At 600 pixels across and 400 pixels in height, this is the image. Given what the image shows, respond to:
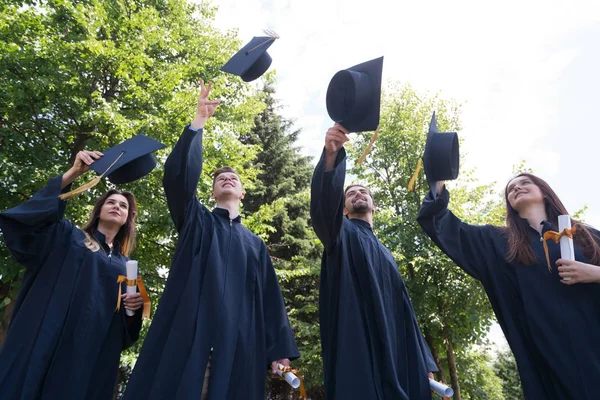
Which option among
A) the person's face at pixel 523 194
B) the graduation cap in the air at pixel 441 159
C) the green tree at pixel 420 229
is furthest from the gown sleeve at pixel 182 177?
the green tree at pixel 420 229

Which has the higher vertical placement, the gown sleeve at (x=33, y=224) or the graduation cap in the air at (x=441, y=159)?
the graduation cap in the air at (x=441, y=159)

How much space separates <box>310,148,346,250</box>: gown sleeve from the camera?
2.73 m

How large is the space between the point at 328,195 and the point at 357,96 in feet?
2.07

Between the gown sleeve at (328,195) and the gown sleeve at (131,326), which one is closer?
the gown sleeve at (328,195)

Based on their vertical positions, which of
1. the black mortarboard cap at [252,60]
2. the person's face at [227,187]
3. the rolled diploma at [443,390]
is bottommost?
the rolled diploma at [443,390]

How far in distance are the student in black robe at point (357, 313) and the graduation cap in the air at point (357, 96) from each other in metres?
0.09

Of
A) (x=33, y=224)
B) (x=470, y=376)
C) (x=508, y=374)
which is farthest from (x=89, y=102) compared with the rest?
(x=508, y=374)

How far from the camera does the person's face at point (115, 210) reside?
12.2 feet

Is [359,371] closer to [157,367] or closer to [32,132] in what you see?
[157,367]

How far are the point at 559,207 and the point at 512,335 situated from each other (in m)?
1.03

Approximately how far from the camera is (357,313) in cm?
276

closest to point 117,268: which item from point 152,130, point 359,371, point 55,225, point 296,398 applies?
point 55,225

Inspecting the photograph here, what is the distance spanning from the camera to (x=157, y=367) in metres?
2.46

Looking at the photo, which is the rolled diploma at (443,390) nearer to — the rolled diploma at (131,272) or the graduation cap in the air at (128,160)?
the rolled diploma at (131,272)
